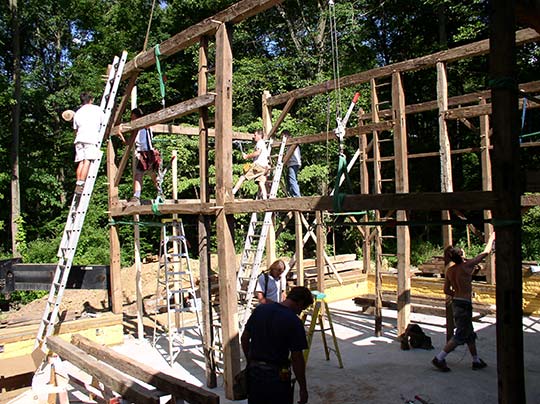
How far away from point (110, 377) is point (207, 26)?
15.0 feet

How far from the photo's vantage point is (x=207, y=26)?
22.0ft

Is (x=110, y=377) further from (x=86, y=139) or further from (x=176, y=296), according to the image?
(x=176, y=296)

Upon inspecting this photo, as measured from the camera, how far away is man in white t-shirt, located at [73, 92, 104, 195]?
7.62 m

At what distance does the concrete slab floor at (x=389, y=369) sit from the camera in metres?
6.38

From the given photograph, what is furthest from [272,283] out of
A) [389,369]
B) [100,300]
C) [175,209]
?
[100,300]

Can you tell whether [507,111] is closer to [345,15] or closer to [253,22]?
[345,15]

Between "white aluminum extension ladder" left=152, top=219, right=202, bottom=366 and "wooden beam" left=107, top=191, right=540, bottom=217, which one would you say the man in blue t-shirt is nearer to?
"wooden beam" left=107, top=191, right=540, bottom=217

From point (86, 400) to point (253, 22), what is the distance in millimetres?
19546

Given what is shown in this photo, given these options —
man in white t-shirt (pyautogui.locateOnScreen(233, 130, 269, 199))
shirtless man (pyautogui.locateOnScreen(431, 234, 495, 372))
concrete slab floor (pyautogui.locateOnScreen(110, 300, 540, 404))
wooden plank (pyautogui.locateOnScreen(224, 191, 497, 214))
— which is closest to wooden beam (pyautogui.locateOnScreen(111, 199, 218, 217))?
wooden plank (pyautogui.locateOnScreen(224, 191, 497, 214))

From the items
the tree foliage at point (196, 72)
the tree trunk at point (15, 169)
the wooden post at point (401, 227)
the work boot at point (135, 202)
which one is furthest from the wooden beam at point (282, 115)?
the tree trunk at point (15, 169)

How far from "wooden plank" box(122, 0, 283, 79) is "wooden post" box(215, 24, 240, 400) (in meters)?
0.15

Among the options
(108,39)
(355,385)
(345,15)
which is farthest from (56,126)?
(355,385)

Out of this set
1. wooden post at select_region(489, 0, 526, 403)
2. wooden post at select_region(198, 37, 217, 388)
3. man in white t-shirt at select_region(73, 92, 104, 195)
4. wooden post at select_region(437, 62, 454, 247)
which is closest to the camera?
wooden post at select_region(489, 0, 526, 403)

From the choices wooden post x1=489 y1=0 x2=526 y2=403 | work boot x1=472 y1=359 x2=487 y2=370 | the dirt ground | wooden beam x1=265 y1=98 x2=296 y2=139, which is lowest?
work boot x1=472 y1=359 x2=487 y2=370
